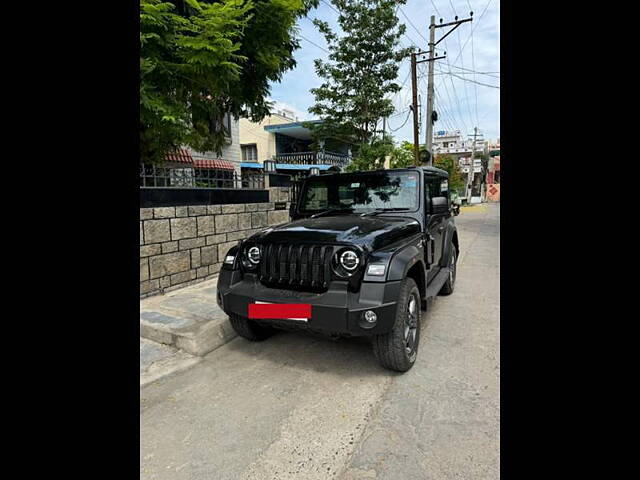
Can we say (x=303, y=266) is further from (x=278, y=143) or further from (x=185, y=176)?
(x=278, y=143)

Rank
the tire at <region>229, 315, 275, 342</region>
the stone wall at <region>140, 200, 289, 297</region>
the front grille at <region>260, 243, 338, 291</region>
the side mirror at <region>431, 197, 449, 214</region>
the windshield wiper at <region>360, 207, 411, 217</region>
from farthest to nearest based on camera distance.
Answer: the stone wall at <region>140, 200, 289, 297</region> → the windshield wiper at <region>360, 207, 411, 217</region> → the side mirror at <region>431, 197, 449, 214</region> → the tire at <region>229, 315, 275, 342</region> → the front grille at <region>260, 243, 338, 291</region>

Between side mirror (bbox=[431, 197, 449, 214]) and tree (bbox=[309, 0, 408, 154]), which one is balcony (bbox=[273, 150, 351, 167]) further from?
side mirror (bbox=[431, 197, 449, 214])

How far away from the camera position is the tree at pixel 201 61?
3.75m

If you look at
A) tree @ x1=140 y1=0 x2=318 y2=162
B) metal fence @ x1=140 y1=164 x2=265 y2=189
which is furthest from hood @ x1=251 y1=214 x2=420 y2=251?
metal fence @ x1=140 y1=164 x2=265 y2=189

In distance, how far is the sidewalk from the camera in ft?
11.1

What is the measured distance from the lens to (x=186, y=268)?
5.57m

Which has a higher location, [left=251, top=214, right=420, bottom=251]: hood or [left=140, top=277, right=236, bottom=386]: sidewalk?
[left=251, top=214, right=420, bottom=251]: hood

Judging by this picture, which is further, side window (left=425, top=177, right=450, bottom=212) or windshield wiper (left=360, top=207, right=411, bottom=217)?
side window (left=425, top=177, right=450, bottom=212)

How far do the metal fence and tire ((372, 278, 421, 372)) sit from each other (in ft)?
11.8

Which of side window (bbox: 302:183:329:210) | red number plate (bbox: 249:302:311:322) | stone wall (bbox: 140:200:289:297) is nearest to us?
red number plate (bbox: 249:302:311:322)
